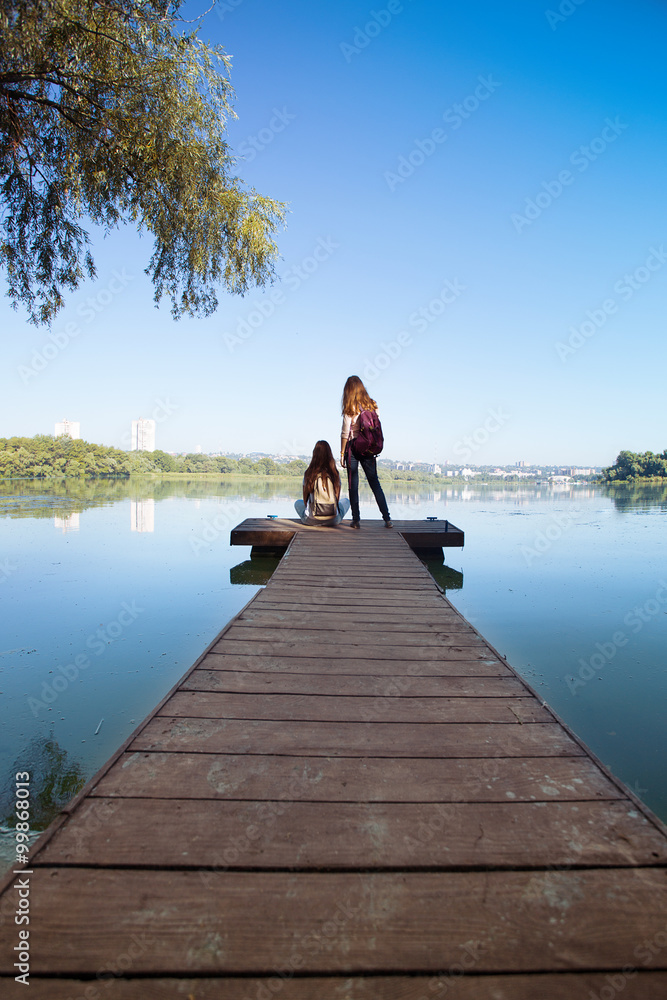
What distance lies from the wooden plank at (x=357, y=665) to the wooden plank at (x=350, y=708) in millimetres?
238

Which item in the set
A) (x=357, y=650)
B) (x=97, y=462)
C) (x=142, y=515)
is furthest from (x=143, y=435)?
(x=357, y=650)

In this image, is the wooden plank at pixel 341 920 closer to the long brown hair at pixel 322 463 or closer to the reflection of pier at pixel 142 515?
the long brown hair at pixel 322 463

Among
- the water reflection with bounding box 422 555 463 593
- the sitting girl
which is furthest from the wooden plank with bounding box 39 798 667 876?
the sitting girl

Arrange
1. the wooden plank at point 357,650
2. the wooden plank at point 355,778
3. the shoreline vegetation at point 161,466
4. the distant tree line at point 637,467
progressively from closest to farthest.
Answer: the wooden plank at point 355,778
the wooden plank at point 357,650
the shoreline vegetation at point 161,466
the distant tree line at point 637,467

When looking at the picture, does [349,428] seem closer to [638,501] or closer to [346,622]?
[346,622]

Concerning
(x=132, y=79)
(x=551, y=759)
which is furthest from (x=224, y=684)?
(x=132, y=79)

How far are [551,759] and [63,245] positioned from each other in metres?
5.80

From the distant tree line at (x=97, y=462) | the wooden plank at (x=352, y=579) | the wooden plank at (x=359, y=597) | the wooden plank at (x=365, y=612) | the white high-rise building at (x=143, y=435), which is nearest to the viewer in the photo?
the wooden plank at (x=365, y=612)

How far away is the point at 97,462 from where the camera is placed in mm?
30141

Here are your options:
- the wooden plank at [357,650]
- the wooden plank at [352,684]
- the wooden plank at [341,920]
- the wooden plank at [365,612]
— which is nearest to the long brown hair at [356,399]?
the wooden plank at [365,612]

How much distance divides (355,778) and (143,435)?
48191 mm

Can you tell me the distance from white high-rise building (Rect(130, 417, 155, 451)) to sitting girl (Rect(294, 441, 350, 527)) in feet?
134

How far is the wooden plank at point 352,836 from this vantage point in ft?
3.37

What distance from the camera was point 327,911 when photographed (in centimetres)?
91
